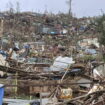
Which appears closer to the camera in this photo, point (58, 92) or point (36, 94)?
point (58, 92)

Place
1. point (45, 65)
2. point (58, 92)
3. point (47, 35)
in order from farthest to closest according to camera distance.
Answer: point (47, 35) < point (45, 65) < point (58, 92)

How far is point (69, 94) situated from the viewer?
35.1 ft

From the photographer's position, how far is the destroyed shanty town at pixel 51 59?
9.62 m

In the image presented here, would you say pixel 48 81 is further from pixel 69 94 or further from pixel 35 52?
pixel 35 52

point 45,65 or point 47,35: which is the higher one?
point 47,35

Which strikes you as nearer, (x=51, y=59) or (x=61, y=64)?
(x=61, y=64)

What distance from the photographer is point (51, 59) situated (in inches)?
656

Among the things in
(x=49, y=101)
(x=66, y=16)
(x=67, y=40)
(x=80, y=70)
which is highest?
(x=66, y=16)

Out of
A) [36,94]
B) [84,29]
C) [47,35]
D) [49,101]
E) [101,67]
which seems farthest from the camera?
[84,29]

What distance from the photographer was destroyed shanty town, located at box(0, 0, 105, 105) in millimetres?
9617

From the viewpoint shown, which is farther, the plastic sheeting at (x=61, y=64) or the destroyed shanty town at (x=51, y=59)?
the plastic sheeting at (x=61, y=64)

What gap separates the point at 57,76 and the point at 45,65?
257 centimetres

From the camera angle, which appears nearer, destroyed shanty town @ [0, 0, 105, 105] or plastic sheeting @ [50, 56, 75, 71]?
destroyed shanty town @ [0, 0, 105, 105]

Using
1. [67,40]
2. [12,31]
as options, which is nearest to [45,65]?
[67,40]
